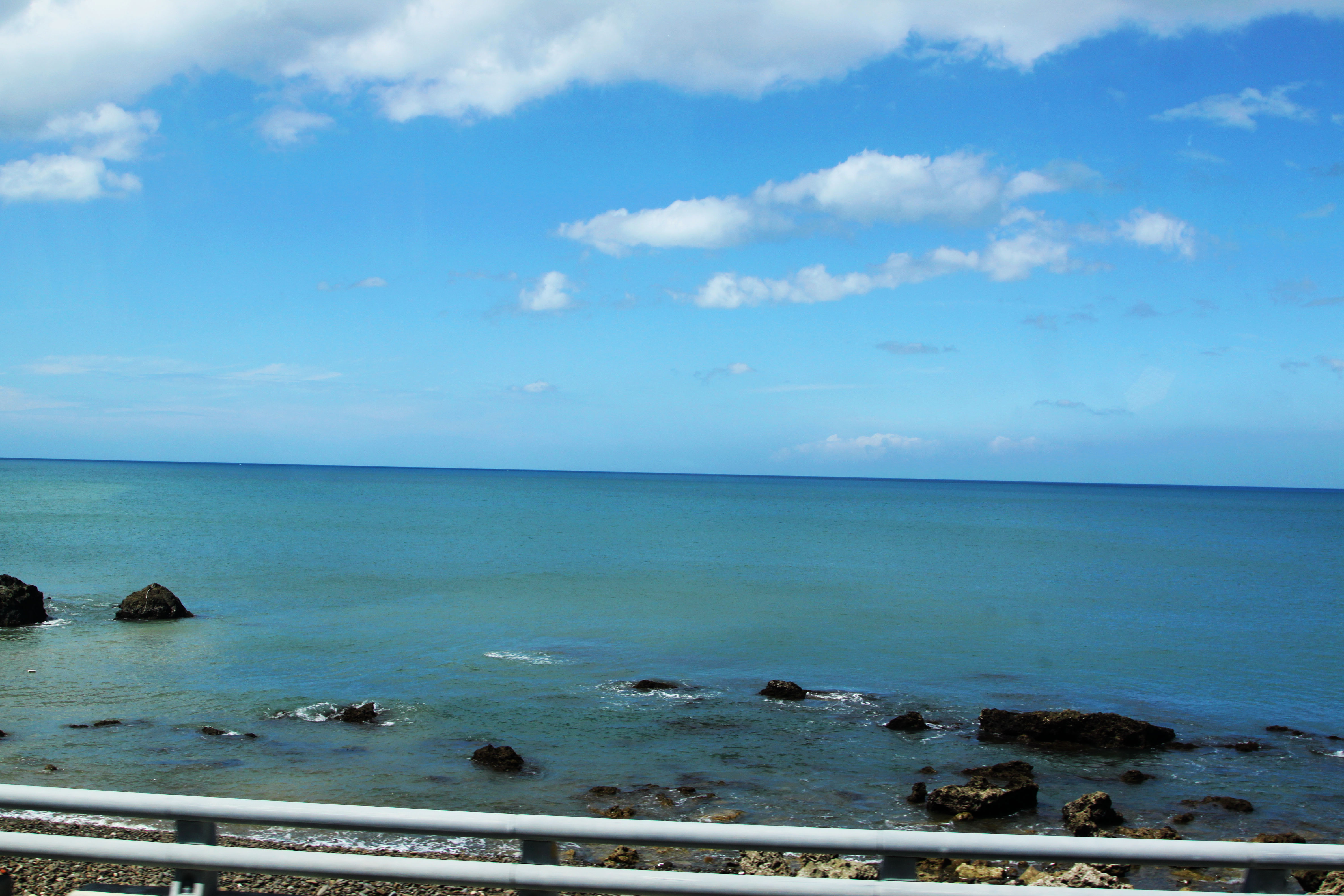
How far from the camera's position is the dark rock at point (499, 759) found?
650 inches

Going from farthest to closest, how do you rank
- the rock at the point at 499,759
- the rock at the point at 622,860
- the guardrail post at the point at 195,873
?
the rock at the point at 499,759 < the rock at the point at 622,860 < the guardrail post at the point at 195,873

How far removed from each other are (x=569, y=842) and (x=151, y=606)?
31.6 metres

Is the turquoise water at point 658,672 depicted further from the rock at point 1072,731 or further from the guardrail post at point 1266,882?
the guardrail post at point 1266,882

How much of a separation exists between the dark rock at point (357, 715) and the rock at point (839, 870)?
1135 centimetres

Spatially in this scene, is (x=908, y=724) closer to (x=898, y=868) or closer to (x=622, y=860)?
(x=622, y=860)

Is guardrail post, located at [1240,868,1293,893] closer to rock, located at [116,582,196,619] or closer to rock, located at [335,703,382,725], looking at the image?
rock, located at [335,703,382,725]

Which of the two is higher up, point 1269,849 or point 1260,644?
point 1269,849

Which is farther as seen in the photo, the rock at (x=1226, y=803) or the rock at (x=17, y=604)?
the rock at (x=17, y=604)

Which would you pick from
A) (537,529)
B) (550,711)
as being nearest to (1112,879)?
(550,711)

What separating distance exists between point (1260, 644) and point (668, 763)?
25945 millimetres

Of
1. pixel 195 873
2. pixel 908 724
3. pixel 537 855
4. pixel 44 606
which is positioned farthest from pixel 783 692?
pixel 44 606

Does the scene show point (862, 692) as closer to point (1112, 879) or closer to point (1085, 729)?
point (1085, 729)

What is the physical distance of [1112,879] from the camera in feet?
34.5

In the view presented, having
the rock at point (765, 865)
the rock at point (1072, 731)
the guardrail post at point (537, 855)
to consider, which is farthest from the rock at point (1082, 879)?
the rock at point (1072, 731)
